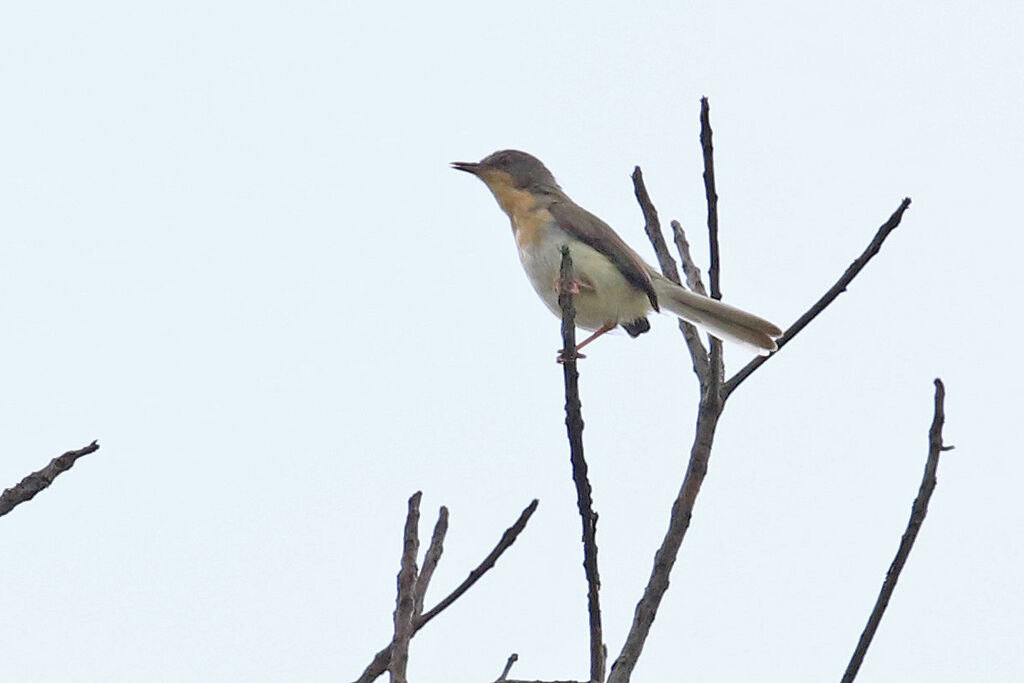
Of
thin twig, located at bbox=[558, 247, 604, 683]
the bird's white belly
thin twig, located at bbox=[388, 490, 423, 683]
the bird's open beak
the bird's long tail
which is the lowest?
thin twig, located at bbox=[388, 490, 423, 683]

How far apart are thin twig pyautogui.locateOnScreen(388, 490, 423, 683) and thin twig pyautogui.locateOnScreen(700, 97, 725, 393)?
1563mm

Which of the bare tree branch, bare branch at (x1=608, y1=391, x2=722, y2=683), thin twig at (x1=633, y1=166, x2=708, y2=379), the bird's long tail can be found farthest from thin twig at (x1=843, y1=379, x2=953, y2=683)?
the bird's long tail

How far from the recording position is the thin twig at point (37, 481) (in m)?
2.91

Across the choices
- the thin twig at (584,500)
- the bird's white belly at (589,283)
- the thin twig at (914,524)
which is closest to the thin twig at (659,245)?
the thin twig at (584,500)

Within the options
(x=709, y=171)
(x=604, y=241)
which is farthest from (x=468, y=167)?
(x=709, y=171)

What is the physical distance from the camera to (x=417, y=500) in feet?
10.5

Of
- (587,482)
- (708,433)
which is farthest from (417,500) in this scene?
(708,433)

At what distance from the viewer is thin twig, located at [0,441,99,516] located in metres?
2.91

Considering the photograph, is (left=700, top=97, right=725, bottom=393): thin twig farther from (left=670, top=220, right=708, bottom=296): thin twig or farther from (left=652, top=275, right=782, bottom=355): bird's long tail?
(left=652, top=275, right=782, bottom=355): bird's long tail

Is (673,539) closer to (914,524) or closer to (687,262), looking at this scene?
(914,524)

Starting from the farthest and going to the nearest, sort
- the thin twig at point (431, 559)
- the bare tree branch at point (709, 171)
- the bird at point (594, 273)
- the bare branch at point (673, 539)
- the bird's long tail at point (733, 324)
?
1. the bird at point (594, 273)
2. the bird's long tail at point (733, 324)
3. the bare tree branch at point (709, 171)
4. the bare branch at point (673, 539)
5. the thin twig at point (431, 559)

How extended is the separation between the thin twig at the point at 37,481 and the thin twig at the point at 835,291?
2.32 m

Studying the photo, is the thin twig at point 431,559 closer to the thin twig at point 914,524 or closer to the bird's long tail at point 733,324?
the thin twig at point 914,524

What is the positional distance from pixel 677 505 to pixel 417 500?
1.32m
